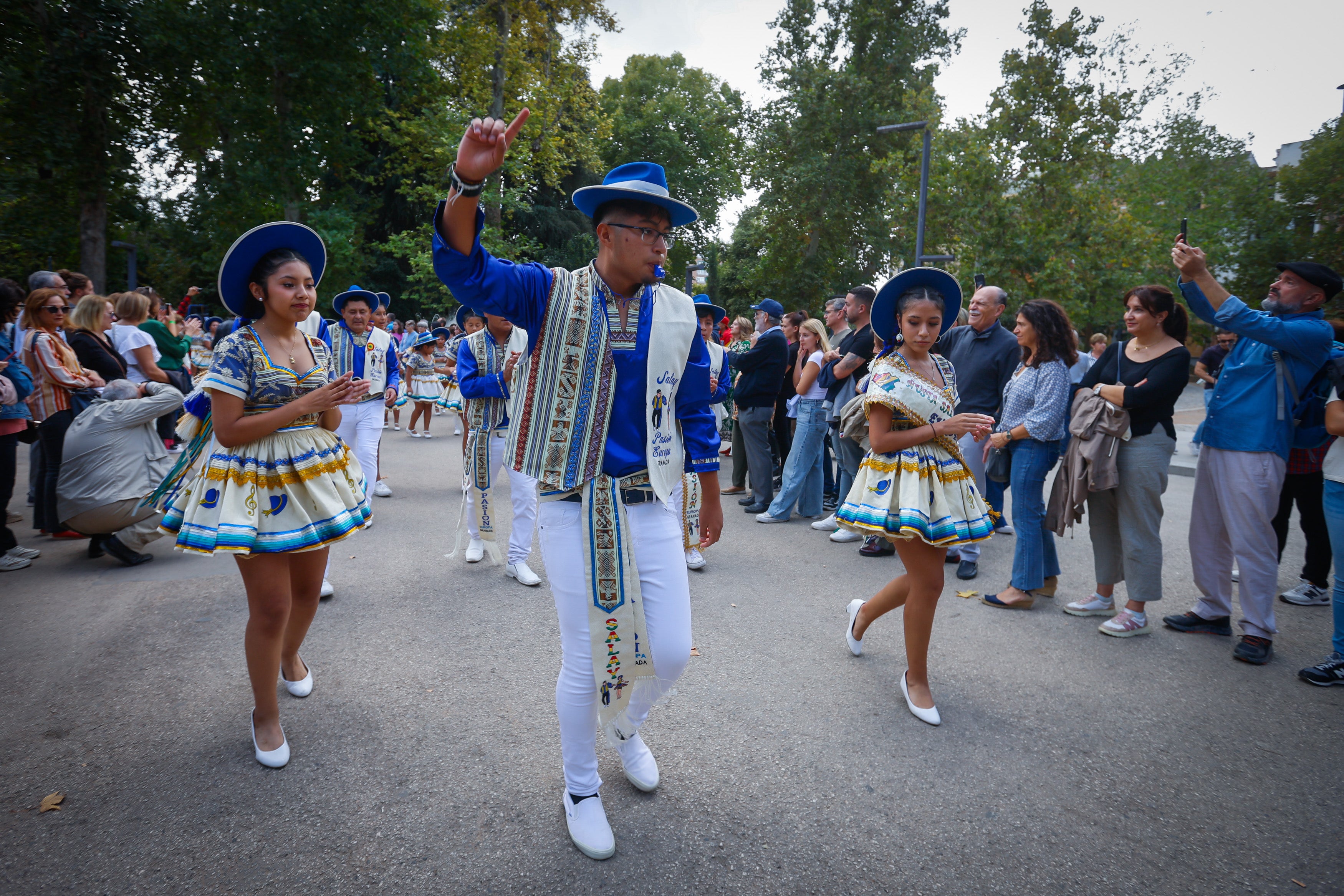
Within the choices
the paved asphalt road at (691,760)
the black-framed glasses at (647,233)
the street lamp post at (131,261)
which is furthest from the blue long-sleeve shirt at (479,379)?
the street lamp post at (131,261)

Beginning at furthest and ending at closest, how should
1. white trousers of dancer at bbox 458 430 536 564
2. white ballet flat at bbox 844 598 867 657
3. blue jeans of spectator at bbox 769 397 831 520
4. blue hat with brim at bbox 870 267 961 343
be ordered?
blue jeans of spectator at bbox 769 397 831 520
white trousers of dancer at bbox 458 430 536 564
white ballet flat at bbox 844 598 867 657
blue hat with brim at bbox 870 267 961 343

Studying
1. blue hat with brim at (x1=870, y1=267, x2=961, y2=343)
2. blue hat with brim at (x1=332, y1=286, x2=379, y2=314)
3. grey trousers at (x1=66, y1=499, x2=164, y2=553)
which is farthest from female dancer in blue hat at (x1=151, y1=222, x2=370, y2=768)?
blue hat with brim at (x1=332, y1=286, x2=379, y2=314)

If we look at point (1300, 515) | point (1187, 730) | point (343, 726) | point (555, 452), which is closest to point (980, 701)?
point (1187, 730)

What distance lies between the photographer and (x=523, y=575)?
215 inches

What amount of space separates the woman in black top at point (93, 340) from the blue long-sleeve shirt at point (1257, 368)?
809 centimetres

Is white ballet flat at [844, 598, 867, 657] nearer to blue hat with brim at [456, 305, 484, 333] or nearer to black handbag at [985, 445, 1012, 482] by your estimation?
black handbag at [985, 445, 1012, 482]

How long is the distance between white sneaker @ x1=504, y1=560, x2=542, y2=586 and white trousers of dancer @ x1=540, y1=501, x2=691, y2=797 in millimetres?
2899

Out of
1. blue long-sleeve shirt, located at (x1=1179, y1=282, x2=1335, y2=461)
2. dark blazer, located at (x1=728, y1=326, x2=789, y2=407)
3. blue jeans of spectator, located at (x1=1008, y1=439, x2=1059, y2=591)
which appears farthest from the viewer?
dark blazer, located at (x1=728, y1=326, x2=789, y2=407)

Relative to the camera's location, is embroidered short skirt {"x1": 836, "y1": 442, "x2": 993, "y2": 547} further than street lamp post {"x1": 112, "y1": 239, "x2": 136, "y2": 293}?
No

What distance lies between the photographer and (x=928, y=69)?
30.6 m

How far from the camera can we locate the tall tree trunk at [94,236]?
50.8 feet

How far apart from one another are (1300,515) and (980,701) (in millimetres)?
3642

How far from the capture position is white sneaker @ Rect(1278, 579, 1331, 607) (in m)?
5.34

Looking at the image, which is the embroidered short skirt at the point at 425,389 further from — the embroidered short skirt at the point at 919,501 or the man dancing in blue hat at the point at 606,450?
the man dancing in blue hat at the point at 606,450
